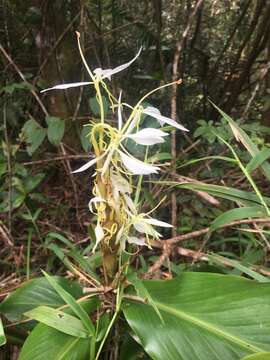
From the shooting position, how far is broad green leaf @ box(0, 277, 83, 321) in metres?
0.85

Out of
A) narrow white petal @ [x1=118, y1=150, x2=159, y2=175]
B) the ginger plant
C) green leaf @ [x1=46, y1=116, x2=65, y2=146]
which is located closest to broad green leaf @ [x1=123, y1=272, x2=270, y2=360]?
the ginger plant

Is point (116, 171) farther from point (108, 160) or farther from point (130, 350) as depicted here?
point (130, 350)

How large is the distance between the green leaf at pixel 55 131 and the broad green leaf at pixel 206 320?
2.92ft

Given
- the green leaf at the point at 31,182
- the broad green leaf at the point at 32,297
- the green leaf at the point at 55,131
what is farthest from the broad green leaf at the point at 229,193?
the green leaf at the point at 31,182

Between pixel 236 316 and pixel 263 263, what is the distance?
0.60 metres

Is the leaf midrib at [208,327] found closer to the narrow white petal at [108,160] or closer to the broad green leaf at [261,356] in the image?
the broad green leaf at [261,356]

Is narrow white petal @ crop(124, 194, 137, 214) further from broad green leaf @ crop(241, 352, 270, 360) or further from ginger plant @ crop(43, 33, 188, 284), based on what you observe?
broad green leaf @ crop(241, 352, 270, 360)

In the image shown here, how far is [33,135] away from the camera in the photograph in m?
1.61

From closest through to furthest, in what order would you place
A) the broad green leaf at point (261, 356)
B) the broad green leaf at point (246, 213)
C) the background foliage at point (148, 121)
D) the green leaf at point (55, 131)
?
the broad green leaf at point (261, 356), the broad green leaf at point (246, 213), the background foliage at point (148, 121), the green leaf at point (55, 131)

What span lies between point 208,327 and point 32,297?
345 mm

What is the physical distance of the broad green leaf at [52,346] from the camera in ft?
2.35

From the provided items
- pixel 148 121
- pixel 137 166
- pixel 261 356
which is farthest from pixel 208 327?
pixel 148 121

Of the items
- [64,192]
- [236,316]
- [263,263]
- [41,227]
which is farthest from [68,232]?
[236,316]

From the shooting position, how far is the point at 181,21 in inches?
109
